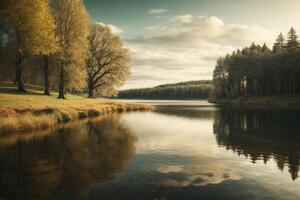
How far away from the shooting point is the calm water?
9578mm

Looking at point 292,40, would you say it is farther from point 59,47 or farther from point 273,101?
point 59,47

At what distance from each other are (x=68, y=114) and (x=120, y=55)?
29421 mm

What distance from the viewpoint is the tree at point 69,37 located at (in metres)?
42.4

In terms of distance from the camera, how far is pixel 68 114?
31.3 meters

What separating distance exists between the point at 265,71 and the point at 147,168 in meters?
79.9

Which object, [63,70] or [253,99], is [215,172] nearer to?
[63,70]

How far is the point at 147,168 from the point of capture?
1276cm

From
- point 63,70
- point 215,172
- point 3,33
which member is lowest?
point 215,172

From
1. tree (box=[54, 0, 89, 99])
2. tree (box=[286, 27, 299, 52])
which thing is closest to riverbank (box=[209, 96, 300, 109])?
tree (box=[286, 27, 299, 52])

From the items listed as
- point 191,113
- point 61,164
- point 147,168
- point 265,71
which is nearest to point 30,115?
point 61,164

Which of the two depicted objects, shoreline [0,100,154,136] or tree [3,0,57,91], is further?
tree [3,0,57,91]

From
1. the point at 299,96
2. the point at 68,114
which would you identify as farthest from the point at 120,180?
the point at 299,96

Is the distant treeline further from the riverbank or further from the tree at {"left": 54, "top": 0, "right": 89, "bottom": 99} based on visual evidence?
the tree at {"left": 54, "top": 0, "right": 89, "bottom": 99}

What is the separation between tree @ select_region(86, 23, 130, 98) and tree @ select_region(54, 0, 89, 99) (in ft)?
42.3
